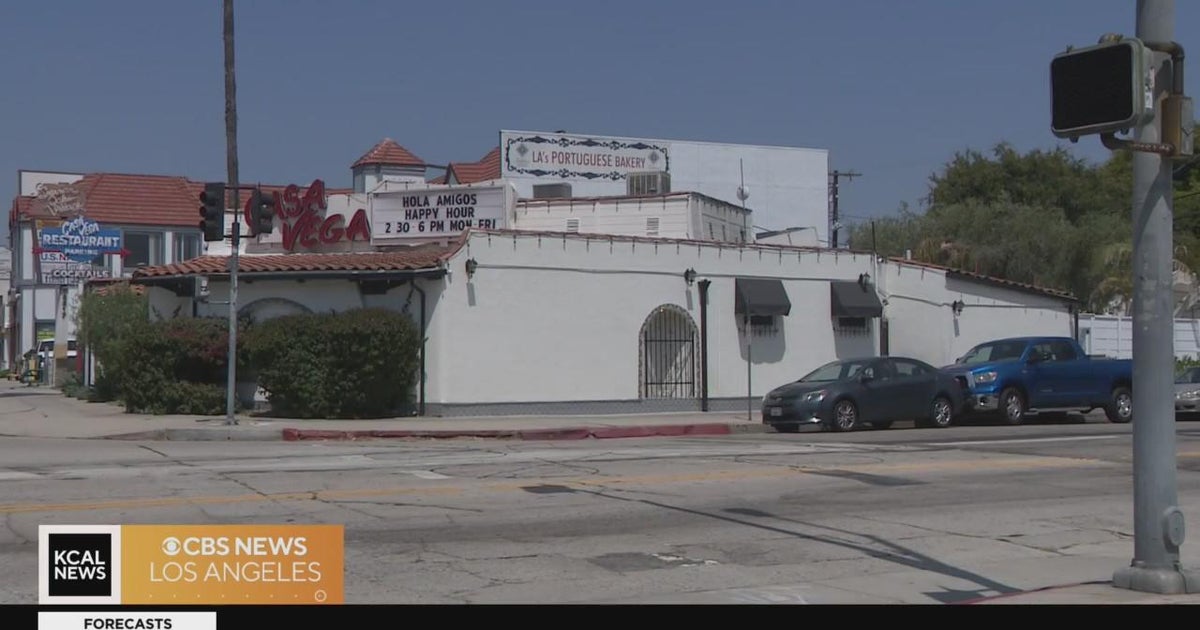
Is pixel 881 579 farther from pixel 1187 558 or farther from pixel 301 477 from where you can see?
pixel 301 477

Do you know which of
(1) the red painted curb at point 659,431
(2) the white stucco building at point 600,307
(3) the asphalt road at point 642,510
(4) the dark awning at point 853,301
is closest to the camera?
(3) the asphalt road at point 642,510

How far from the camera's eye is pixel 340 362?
2708 centimetres

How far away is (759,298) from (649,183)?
7.42 metres

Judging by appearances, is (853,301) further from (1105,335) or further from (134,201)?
(134,201)

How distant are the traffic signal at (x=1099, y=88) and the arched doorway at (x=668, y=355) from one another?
2187cm

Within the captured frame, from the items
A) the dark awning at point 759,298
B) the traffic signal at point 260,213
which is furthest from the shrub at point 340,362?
the dark awning at point 759,298

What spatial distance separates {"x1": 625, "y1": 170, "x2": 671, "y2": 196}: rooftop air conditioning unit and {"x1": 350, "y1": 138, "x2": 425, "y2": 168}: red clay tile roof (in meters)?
8.81

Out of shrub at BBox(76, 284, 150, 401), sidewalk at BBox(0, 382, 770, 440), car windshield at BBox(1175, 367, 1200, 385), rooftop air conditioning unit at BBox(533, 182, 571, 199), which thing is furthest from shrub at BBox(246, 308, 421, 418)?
car windshield at BBox(1175, 367, 1200, 385)

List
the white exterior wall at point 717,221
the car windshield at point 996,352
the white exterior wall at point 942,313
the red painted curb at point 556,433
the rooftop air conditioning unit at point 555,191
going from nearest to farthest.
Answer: the red painted curb at point 556,433 < the car windshield at point 996,352 < the white exterior wall at point 717,221 < the white exterior wall at point 942,313 < the rooftop air conditioning unit at point 555,191

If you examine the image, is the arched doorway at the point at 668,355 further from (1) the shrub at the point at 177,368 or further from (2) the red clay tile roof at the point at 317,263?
(1) the shrub at the point at 177,368

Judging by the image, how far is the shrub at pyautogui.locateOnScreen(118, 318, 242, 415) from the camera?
2791 cm

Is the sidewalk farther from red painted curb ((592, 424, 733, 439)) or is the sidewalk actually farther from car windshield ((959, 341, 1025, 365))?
car windshield ((959, 341, 1025, 365))

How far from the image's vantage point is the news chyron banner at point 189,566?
7.88 metres

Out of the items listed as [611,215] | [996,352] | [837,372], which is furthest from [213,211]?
[996,352]
